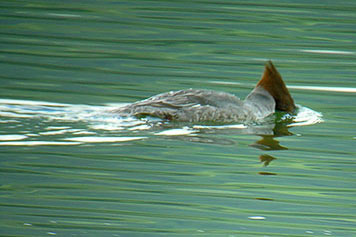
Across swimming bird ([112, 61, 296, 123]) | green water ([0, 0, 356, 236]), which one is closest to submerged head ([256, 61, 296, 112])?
green water ([0, 0, 356, 236])

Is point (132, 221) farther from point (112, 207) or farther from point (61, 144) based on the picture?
point (61, 144)

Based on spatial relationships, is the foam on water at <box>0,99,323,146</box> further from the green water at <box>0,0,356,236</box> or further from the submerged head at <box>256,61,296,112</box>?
the submerged head at <box>256,61,296,112</box>

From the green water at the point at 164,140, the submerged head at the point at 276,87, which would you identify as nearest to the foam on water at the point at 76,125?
the green water at the point at 164,140

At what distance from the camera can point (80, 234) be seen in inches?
228

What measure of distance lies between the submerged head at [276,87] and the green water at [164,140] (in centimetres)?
45

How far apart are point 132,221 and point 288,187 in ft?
5.16

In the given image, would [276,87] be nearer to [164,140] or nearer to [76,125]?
[164,140]

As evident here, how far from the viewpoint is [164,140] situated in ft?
27.7

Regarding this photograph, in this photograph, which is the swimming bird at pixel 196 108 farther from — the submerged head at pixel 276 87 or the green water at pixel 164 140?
the submerged head at pixel 276 87

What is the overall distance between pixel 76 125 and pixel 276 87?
10.2ft

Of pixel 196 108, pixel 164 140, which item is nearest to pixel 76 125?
pixel 164 140

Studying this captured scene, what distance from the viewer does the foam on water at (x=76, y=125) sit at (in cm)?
823

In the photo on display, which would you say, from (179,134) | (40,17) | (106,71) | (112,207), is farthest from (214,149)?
(40,17)

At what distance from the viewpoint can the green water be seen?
6.25 m
